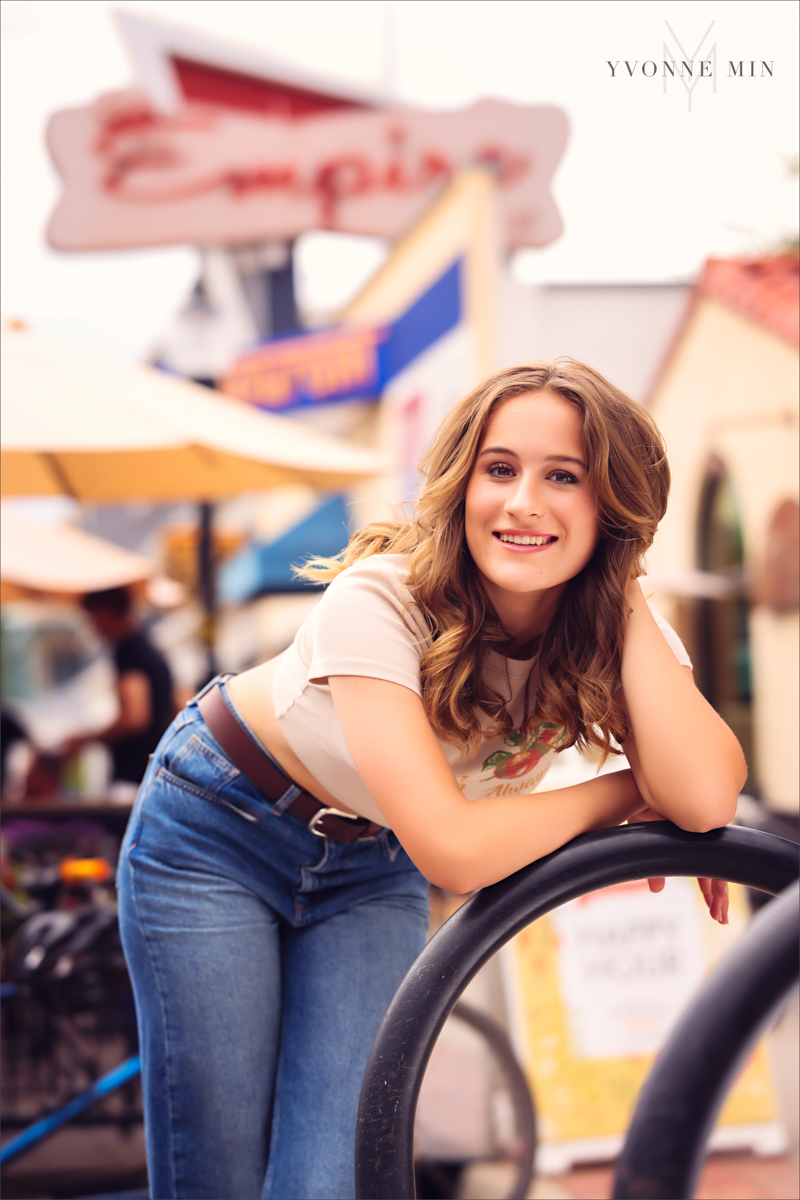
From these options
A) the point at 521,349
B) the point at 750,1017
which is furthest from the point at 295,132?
the point at 750,1017

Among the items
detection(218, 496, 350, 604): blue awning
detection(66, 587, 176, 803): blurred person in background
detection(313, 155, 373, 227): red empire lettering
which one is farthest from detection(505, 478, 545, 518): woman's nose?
detection(218, 496, 350, 604): blue awning

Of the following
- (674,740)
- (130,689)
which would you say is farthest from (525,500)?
(130,689)

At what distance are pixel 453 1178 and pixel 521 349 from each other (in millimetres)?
4158

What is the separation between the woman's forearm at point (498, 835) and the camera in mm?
1132

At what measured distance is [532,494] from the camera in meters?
1.30

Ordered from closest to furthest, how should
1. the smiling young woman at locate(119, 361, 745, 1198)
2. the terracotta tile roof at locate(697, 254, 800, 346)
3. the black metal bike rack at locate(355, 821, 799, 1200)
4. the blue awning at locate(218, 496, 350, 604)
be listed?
1. the black metal bike rack at locate(355, 821, 799, 1200)
2. the smiling young woman at locate(119, 361, 745, 1198)
3. the terracotta tile roof at locate(697, 254, 800, 346)
4. the blue awning at locate(218, 496, 350, 604)

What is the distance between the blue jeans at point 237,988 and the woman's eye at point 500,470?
539 millimetres

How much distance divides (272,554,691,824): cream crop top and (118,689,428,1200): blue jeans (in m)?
0.13

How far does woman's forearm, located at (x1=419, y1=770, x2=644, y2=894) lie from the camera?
1132 mm

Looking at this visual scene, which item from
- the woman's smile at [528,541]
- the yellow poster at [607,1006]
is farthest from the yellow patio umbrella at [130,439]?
the yellow poster at [607,1006]

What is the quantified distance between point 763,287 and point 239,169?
12.6 ft

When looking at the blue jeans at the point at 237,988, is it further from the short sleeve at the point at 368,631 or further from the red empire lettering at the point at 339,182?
the red empire lettering at the point at 339,182

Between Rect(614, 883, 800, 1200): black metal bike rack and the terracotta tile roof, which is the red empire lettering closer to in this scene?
the terracotta tile roof

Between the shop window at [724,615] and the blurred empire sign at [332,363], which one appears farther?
the blurred empire sign at [332,363]
